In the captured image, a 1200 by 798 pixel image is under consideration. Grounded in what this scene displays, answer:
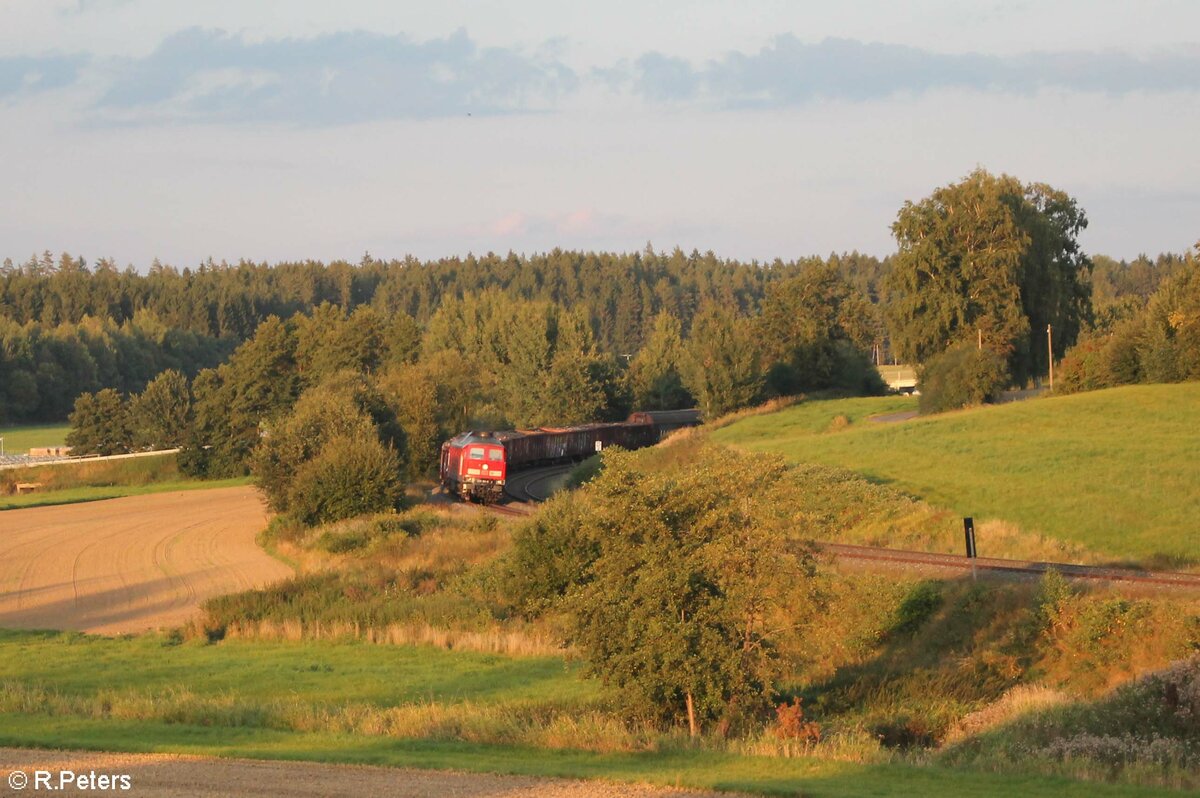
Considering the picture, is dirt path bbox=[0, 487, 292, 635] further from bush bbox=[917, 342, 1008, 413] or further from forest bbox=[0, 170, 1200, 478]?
bush bbox=[917, 342, 1008, 413]

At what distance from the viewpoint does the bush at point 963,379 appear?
2793 inches

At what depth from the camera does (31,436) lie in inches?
4756

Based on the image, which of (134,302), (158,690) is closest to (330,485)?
(158,690)

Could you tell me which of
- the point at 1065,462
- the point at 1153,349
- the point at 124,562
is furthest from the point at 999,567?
the point at 1153,349

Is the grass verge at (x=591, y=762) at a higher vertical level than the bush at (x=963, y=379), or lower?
lower

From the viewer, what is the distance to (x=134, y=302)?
613 feet

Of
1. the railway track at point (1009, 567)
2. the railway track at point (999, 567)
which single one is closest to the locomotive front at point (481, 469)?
the railway track at point (999, 567)

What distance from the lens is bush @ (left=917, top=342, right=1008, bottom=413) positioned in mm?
70938

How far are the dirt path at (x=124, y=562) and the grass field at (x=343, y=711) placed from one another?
193 inches

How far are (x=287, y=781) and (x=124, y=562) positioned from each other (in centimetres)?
3615

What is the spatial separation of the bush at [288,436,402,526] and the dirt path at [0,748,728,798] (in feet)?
123

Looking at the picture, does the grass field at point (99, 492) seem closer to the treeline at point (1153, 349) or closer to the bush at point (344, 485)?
the bush at point (344, 485)

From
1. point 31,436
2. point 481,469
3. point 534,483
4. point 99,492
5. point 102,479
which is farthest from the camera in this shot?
point 31,436

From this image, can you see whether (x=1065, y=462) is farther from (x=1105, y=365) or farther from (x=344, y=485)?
(x=344, y=485)
